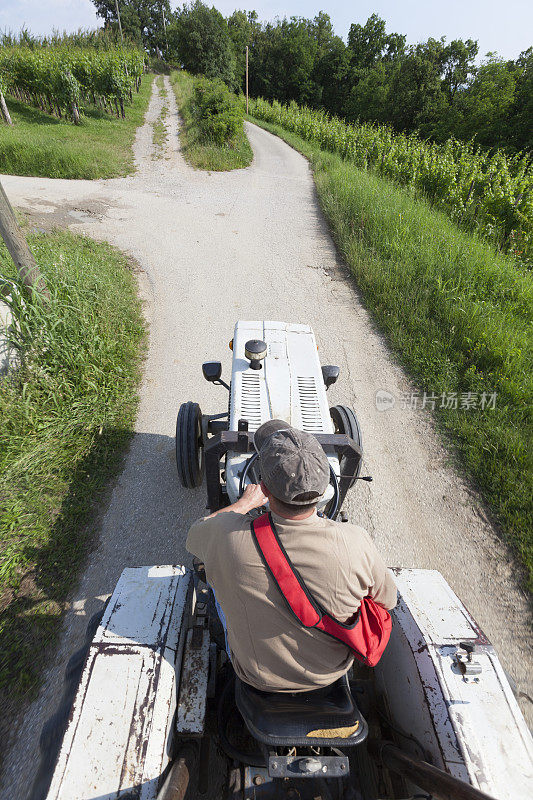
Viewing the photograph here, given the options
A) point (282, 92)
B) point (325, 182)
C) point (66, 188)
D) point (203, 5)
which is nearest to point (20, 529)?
point (66, 188)

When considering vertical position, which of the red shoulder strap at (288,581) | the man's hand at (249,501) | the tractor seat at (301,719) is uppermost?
the red shoulder strap at (288,581)

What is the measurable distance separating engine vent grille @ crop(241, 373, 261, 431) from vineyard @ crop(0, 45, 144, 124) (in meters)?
20.3

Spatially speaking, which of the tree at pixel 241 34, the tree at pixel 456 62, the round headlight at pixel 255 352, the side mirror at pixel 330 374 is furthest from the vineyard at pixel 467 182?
the tree at pixel 241 34

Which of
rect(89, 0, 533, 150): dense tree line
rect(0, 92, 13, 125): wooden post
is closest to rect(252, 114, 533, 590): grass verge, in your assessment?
rect(0, 92, 13, 125): wooden post

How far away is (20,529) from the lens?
3201 mm

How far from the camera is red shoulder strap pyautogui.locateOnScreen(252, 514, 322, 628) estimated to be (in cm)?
126

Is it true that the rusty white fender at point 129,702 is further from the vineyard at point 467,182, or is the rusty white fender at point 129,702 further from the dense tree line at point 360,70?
Answer: the dense tree line at point 360,70

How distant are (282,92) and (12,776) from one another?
5919 centimetres

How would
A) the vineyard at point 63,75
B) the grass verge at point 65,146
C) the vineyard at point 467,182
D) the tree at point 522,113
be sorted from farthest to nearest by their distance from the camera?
1. the tree at point 522,113
2. the vineyard at point 63,75
3. the grass verge at point 65,146
4. the vineyard at point 467,182

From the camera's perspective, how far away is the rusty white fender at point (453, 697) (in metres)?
1.41

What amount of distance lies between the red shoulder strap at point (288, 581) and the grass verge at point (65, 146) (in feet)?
45.7

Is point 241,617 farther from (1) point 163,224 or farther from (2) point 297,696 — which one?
(1) point 163,224

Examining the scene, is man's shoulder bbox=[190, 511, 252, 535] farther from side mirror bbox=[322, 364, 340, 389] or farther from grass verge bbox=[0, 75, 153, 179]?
grass verge bbox=[0, 75, 153, 179]

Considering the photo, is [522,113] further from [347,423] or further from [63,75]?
[347,423]
